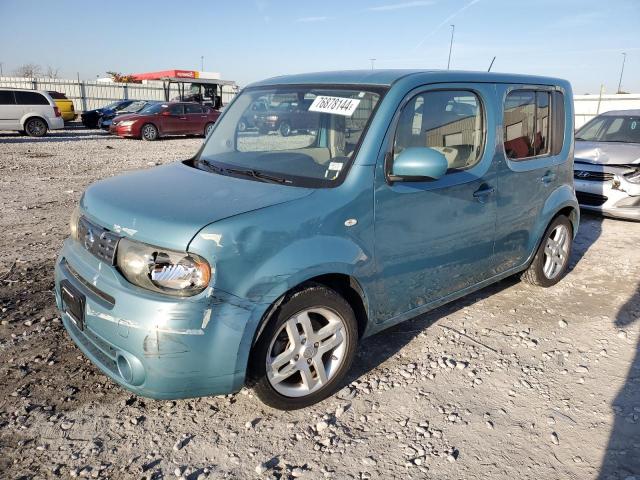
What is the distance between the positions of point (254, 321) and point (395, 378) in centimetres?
123

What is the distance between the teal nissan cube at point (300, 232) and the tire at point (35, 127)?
56.6 ft

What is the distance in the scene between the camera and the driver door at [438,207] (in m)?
2.99

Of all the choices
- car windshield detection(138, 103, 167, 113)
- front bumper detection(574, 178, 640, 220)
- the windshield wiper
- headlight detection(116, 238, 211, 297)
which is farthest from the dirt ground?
car windshield detection(138, 103, 167, 113)

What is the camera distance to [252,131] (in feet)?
Answer: 11.7

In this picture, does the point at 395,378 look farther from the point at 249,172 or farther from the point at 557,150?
the point at 557,150

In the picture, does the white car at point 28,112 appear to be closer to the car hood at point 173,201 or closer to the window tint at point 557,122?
the car hood at point 173,201

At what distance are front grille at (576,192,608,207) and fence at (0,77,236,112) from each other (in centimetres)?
2738

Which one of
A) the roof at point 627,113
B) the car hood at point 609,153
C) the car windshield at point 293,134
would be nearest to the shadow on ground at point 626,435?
the car windshield at point 293,134

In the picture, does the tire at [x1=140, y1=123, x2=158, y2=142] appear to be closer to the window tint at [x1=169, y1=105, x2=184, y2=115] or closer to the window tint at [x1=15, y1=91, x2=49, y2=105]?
the window tint at [x1=169, y1=105, x2=184, y2=115]

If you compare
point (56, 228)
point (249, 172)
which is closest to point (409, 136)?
point (249, 172)

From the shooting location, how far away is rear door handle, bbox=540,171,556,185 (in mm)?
4214

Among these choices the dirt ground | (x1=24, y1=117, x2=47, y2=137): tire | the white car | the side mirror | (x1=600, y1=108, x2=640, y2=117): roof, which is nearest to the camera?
the dirt ground

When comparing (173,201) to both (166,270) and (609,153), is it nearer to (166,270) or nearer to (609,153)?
(166,270)

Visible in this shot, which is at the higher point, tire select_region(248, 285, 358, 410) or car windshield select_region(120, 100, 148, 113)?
car windshield select_region(120, 100, 148, 113)
